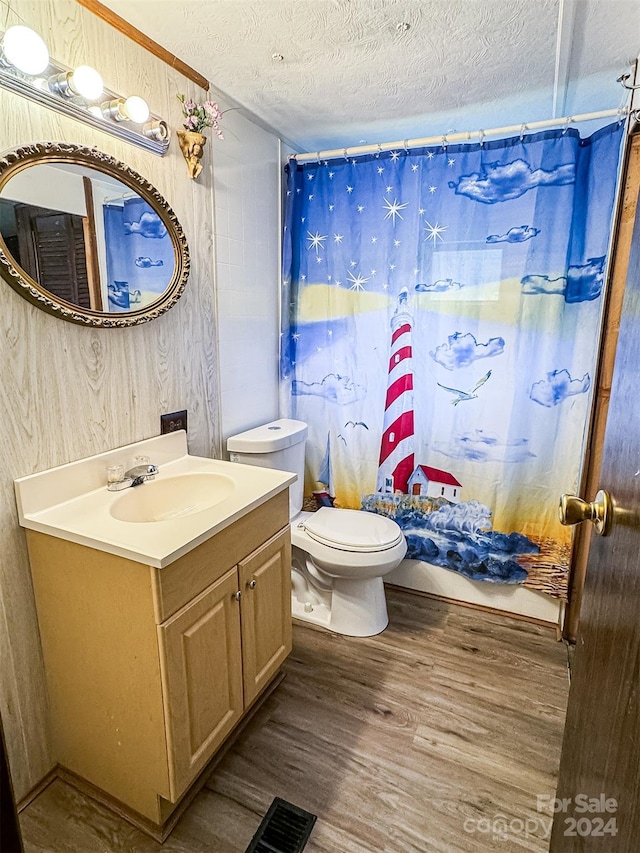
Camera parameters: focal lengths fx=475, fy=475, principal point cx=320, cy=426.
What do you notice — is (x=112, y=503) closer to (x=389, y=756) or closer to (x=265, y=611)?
(x=265, y=611)

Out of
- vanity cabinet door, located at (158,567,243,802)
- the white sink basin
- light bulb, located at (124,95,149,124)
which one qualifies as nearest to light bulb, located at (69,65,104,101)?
light bulb, located at (124,95,149,124)

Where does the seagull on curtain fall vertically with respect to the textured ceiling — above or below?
below

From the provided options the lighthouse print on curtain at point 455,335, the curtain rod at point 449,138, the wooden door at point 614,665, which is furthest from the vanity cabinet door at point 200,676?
the curtain rod at point 449,138

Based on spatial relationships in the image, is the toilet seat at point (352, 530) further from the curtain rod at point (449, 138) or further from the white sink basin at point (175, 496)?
the curtain rod at point (449, 138)

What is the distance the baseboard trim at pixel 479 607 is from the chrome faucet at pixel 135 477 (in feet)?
4.84

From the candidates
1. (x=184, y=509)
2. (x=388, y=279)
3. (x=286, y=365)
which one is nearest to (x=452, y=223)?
(x=388, y=279)

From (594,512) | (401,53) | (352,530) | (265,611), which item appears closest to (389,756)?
(265,611)

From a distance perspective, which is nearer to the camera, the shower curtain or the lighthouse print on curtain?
the shower curtain

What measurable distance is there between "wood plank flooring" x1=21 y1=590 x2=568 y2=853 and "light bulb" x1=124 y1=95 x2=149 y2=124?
1976 mm

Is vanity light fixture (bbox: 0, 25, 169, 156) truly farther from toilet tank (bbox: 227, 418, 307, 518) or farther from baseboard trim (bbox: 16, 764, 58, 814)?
baseboard trim (bbox: 16, 764, 58, 814)

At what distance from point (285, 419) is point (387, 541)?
834 millimetres

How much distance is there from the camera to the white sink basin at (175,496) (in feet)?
4.95

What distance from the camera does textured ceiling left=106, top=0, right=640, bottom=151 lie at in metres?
1.35

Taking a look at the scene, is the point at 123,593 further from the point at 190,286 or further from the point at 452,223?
the point at 452,223
